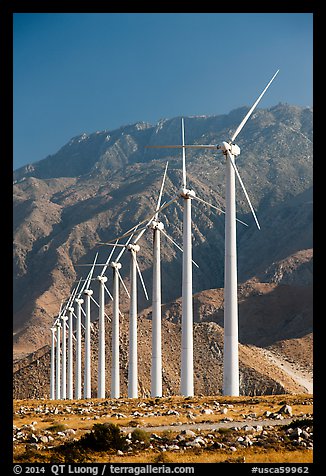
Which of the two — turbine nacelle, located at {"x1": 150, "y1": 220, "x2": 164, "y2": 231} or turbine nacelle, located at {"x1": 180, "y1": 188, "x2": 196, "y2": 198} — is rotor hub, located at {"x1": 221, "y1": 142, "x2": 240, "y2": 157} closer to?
turbine nacelle, located at {"x1": 180, "y1": 188, "x2": 196, "y2": 198}

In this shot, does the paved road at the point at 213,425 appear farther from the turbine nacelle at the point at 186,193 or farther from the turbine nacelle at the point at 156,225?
the turbine nacelle at the point at 156,225

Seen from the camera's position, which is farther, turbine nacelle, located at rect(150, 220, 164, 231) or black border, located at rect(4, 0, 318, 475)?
turbine nacelle, located at rect(150, 220, 164, 231)

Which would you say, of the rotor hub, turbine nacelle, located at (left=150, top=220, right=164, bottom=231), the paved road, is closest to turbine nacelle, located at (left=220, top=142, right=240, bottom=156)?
the rotor hub

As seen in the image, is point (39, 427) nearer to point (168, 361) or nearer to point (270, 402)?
point (270, 402)

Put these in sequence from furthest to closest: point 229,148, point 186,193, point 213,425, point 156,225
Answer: point 156,225
point 186,193
point 229,148
point 213,425

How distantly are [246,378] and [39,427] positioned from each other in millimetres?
133283

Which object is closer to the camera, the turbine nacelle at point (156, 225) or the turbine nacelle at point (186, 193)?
the turbine nacelle at point (186, 193)

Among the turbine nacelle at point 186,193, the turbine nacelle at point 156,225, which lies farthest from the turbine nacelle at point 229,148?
the turbine nacelle at point 156,225

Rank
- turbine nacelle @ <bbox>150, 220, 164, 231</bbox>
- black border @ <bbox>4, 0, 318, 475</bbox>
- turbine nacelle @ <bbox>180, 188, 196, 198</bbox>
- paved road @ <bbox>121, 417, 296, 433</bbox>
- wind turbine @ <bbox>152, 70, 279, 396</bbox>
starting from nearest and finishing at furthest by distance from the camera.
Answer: black border @ <bbox>4, 0, 318, 475</bbox>, paved road @ <bbox>121, 417, 296, 433</bbox>, wind turbine @ <bbox>152, 70, 279, 396</bbox>, turbine nacelle @ <bbox>180, 188, 196, 198</bbox>, turbine nacelle @ <bbox>150, 220, 164, 231</bbox>

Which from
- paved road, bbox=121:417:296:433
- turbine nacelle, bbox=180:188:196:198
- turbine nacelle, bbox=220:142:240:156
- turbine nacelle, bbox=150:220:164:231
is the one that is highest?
turbine nacelle, bbox=220:142:240:156

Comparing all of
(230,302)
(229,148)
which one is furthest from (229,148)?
(230,302)

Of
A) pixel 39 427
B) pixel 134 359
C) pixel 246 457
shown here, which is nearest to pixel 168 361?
pixel 134 359

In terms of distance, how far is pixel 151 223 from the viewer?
72.6 meters
